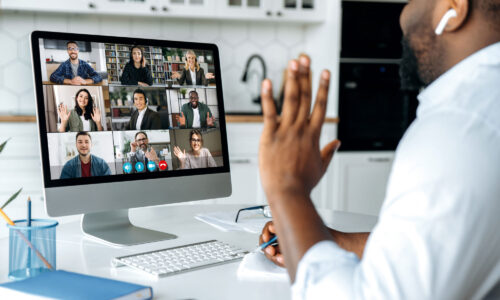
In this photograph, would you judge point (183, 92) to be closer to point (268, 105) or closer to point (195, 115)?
point (195, 115)

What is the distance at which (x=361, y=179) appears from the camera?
A: 11.5 ft

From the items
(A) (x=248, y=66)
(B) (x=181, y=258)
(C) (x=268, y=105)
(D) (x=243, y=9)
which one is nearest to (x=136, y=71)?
(B) (x=181, y=258)

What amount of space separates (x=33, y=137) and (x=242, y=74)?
151 centimetres

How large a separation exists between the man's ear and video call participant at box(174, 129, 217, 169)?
0.81 meters

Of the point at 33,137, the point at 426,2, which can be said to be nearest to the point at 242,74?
the point at 33,137

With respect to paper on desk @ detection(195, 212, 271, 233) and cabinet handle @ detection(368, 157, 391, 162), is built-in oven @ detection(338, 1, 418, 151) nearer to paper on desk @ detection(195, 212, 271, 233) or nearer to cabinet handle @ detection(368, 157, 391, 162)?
cabinet handle @ detection(368, 157, 391, 162)

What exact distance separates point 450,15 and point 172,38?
3.18 meters

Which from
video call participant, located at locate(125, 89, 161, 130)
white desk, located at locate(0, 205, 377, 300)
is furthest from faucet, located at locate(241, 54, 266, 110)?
video call participant, located at locate(125, 89, 161, 130)

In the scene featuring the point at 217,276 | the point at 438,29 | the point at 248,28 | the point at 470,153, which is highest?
the point at 248,28

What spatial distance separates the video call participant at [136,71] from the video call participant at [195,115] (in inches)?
4.7

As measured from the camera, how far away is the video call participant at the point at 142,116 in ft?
4.45

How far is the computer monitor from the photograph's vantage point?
1254 mm

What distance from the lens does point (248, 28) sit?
384 cm

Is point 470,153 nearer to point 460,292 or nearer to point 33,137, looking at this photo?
point 460,292
